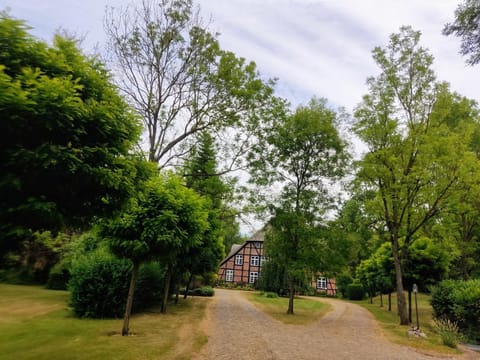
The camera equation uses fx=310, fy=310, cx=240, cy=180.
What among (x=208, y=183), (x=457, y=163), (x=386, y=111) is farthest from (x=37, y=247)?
(x=457, y=163)

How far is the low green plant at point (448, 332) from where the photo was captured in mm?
10835

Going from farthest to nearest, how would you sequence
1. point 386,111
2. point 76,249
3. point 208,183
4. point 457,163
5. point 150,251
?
1. point 208,183
2. point 76,249
3. point 386,111
4. point 457,163
5. point 150,251

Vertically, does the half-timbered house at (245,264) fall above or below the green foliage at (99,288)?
above

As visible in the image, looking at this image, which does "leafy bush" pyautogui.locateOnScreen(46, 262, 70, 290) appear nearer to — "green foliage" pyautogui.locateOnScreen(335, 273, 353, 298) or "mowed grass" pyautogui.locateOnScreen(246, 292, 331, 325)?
"mowed grass" pyautogui.locateOnScreen(246, 292, 331, 325)

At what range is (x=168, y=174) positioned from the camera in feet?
33.8

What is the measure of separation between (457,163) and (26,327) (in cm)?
1894

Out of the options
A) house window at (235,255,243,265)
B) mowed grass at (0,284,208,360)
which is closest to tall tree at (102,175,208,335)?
mowed grass at (0,284,208,360)

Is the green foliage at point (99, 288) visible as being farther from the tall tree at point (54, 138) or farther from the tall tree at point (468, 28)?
the tall tree at point (468, 28)

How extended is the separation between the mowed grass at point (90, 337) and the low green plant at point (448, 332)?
8.54m

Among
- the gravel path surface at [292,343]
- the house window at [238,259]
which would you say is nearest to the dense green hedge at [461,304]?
the gravel path surface at [292,343]

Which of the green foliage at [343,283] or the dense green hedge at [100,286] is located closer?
the dense green hedge at [100,286]

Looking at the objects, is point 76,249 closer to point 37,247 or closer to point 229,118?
point 37,247

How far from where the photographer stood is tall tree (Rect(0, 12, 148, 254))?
13.2 ft

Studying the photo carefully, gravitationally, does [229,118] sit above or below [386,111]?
below
